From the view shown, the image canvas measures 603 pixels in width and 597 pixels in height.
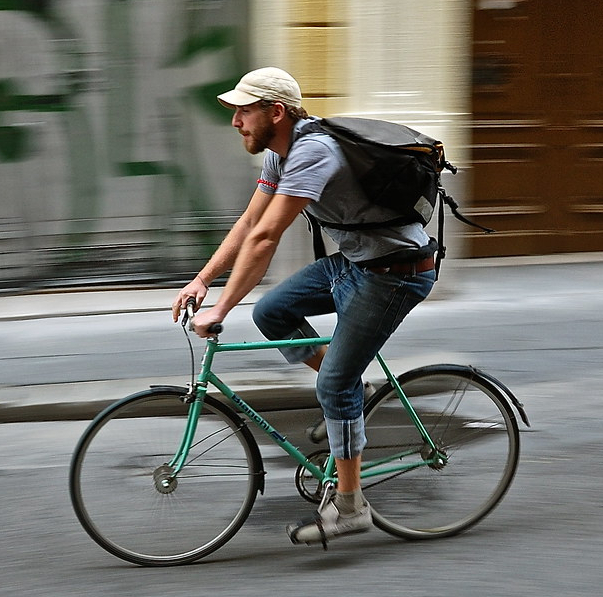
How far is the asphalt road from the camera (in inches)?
147

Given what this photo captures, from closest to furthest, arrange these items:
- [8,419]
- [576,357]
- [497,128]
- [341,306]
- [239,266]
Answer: [239,266]
[341,306]
[8,419]
[576,357]
[497,128]

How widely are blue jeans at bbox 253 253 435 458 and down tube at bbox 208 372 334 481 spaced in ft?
0.58

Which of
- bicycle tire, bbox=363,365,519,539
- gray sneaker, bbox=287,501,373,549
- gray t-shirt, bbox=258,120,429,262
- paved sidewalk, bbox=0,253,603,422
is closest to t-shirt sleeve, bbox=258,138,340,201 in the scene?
gray t-shirt, bbox=258,120,429,262

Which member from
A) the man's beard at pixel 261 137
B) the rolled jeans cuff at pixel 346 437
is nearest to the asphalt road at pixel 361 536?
the rolled jeans cuff at pixel 346 437

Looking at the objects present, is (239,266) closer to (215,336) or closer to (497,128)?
(215,336)

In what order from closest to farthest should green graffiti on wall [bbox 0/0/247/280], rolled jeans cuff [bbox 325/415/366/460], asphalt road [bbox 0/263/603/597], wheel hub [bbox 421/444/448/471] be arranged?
asphalt road [bbox 0/263/603/597]
rolled jeans cuff [bbox 325/415/366/460]
wheel hub [bbox 421/444/448/471]
green graffiti on wall [bbox 0/0/247/280]

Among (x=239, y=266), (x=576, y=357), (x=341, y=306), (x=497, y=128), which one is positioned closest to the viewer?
(x=239, y=266)

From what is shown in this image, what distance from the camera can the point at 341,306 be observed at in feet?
12.7

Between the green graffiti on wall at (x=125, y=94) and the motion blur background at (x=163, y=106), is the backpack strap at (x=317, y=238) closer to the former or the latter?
the motion blur background at (x=163, y=106)

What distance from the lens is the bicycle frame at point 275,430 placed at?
3.76m

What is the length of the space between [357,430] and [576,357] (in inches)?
126

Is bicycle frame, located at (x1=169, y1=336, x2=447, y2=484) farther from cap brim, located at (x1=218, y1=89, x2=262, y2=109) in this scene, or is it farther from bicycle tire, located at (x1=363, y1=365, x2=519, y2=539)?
cap brim, located at (x1=218, y1=89, x2=262, y2=109)

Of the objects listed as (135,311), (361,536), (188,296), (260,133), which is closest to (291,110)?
(260,133)

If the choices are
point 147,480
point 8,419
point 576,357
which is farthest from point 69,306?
point 147,480
